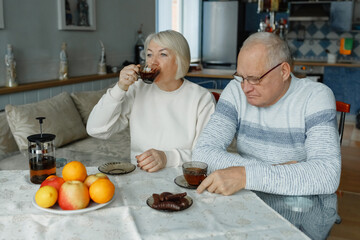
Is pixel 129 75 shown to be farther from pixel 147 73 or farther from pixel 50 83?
pixel 50 83

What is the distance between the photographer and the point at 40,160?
1.38 m

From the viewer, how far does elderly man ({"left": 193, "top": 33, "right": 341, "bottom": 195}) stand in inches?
Result: 49.9

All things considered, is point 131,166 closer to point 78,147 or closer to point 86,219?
point 86,219

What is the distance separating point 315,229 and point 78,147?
2.31 m

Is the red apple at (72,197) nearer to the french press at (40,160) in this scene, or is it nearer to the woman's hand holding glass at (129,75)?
the french press at (40,160)

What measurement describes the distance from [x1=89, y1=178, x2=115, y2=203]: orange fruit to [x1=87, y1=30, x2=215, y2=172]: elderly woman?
670 millimetres

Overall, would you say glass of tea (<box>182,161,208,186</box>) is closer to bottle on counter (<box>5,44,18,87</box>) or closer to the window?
bottle on counter (<box>5,44,18,87</box>)

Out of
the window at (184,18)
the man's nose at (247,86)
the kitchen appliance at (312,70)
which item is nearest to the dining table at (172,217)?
the man's nose at (247,86)

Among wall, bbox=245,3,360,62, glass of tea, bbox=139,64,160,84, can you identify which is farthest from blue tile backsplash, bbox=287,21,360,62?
glass of tea, bbox=139,64,160,84

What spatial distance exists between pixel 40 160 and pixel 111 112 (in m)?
0.47

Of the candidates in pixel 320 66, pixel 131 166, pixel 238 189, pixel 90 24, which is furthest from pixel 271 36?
pixel 320 66

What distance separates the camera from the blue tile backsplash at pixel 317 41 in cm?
666

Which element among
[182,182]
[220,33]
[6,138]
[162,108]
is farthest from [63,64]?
[220,33]

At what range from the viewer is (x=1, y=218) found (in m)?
1.06
